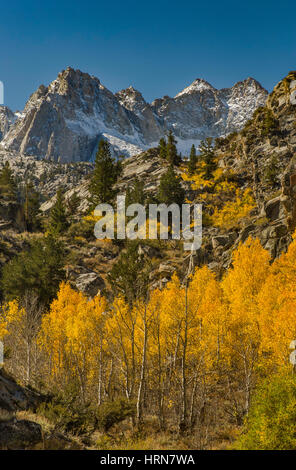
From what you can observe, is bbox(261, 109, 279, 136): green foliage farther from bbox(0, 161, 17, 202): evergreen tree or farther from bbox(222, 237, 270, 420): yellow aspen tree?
bbox(0, 161, 17, 202): evergreen tree

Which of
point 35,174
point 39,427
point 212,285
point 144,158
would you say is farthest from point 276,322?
point 35,174

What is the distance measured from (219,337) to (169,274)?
19.4 metres

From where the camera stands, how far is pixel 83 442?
13.0m

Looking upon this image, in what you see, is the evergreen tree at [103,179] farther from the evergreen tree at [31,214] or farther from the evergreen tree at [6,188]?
the evergreen tree at [6,188]

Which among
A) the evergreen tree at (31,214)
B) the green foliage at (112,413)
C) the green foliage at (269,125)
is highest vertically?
the green foliage at (269,125)

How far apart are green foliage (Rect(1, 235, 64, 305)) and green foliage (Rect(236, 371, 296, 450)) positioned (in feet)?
96.4

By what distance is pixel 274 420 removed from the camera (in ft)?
36.2

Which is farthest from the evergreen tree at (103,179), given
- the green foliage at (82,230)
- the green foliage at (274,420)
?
the green foliage at (274,420)

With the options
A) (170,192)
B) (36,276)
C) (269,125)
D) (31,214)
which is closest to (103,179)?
(170,192)

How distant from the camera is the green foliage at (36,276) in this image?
1406 inches

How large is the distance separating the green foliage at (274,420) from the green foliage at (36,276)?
2939cm

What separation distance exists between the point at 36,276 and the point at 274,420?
31680mm

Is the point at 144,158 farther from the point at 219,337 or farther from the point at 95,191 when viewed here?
the point at 219,337


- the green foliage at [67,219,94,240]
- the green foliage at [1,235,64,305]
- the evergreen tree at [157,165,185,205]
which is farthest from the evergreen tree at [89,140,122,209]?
the green foliage at [1,235,64,305]
